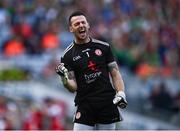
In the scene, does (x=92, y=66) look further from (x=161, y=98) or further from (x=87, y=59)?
(x=161, y=98)

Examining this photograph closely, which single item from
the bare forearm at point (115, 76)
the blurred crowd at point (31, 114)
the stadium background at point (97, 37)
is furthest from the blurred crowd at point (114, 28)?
the bare forearm at point (115, 76)

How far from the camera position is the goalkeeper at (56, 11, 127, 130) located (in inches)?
332

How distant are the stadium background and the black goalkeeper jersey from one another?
20.8 ft

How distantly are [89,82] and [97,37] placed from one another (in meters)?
9.33

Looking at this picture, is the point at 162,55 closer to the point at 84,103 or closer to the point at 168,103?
the point at 168,103

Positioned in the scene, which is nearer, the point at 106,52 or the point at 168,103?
the point at 106,52

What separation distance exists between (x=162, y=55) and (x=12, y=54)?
3.70 m

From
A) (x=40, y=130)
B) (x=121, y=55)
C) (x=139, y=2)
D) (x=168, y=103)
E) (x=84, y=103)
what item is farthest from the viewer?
(x=139, y=2)

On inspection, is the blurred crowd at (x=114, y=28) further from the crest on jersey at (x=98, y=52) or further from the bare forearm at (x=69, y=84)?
the bare forearm at (x=69, y=84)

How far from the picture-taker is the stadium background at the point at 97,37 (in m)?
16.1

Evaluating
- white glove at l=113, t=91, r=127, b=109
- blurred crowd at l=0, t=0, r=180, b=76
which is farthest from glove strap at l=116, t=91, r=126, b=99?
blurred crowd at l=0, t=0, r=180, b=76

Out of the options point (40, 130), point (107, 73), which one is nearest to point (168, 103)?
point (40, 130)

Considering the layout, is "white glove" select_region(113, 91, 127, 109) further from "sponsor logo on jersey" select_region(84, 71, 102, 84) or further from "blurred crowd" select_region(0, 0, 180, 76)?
"blurred crowd" select_region(0, 0, 180, 76)

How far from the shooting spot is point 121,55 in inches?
694
